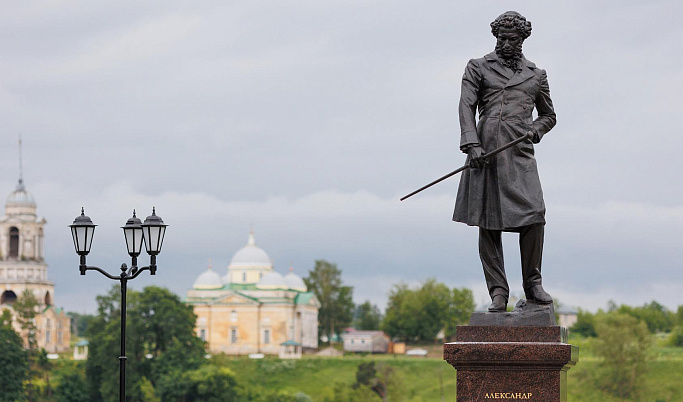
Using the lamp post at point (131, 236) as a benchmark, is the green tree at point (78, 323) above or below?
above

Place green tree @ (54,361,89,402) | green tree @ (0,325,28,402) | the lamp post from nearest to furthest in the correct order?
the lamp post < green tree @ (0,325,28,402) < green tree @ (54,361,89,402)

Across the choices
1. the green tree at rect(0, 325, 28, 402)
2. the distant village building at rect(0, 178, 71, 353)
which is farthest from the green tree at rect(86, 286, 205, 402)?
the distant village building at rect(0, 178, 71, 353)

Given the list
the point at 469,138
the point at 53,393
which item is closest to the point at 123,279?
the point at 469,138

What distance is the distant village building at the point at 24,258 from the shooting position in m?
115

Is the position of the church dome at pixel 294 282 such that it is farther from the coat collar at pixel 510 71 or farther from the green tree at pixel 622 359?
the coat collar at pixel 510 71

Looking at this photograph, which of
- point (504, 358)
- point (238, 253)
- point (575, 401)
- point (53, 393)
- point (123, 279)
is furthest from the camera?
point (238, 253)

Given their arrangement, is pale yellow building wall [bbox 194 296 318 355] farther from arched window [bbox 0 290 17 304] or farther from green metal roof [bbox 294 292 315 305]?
arched window [bbox 0 290 17 304]

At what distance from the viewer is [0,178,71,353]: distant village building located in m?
115

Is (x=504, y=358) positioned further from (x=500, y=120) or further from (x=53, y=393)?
(x=53, y=393)

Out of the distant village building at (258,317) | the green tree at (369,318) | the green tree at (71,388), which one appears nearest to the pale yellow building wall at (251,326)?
the distant village building at (258,317)

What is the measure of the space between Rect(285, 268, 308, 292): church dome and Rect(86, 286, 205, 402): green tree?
38654mm

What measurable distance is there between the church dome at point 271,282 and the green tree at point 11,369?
131 ft

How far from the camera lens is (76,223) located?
16812mm

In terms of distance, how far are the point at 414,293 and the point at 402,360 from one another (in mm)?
21876
